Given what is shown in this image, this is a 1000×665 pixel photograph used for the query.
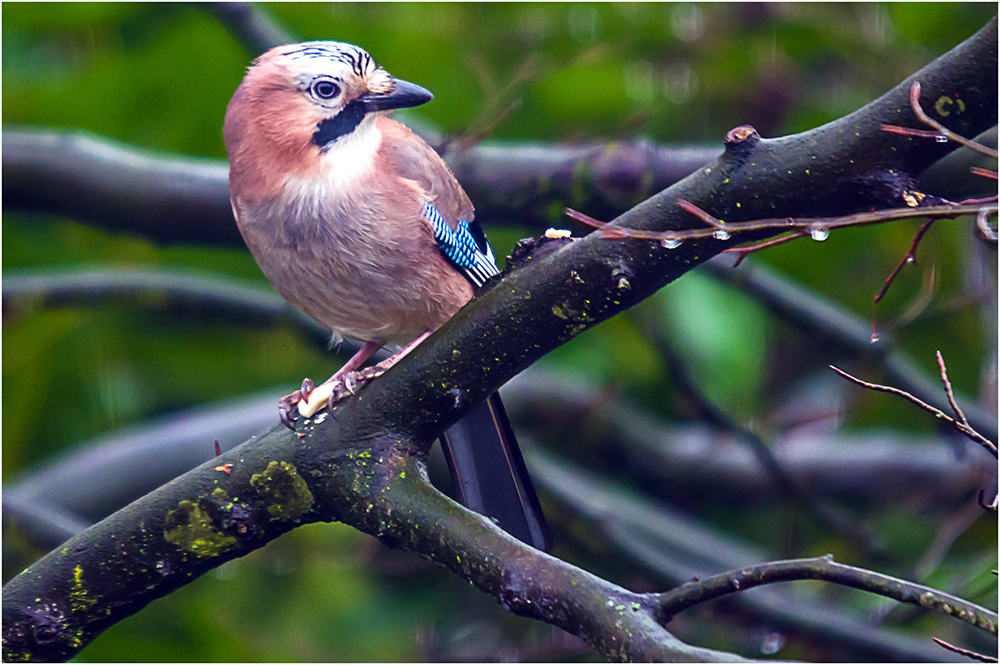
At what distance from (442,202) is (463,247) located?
→ 0.09 m

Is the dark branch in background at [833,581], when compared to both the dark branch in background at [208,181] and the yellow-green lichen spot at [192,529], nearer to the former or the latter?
the yellow-green lichen spot at [192,529]

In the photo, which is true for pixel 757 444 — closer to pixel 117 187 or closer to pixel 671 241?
pixel 671 241

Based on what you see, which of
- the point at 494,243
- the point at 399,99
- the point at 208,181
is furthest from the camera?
the point at 494,243

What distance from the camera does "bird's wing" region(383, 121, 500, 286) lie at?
173 cm

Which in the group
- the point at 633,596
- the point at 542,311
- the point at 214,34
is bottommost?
the point at 633,596

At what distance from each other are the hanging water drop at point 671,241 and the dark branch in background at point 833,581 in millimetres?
419

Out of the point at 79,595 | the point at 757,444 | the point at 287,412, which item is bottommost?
the point at 79,595

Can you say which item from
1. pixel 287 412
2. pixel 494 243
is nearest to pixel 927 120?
pixel 287 412

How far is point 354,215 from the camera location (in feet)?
5.43

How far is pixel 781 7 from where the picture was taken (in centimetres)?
436

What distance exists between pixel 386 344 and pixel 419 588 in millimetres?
2149

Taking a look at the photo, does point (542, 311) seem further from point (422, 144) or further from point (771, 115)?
point (771, 115)

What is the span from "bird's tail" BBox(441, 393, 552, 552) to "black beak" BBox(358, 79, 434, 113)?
1.68 ft

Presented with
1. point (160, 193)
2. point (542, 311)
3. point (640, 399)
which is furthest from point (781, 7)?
point (542, 311)
